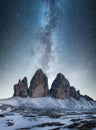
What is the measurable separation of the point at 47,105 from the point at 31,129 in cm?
14539

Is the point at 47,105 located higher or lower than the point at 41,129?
higher

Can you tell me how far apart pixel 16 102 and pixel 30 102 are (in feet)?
40.8

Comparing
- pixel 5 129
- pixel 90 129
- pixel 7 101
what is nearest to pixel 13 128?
pixel 5 129

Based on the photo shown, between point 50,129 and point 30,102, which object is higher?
point 30,102

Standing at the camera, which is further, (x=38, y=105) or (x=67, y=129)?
(x=38, y=105)

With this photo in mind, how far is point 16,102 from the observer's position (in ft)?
632

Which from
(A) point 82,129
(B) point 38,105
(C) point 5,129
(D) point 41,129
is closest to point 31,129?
(D) point 41,129

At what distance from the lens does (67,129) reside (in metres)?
47.3

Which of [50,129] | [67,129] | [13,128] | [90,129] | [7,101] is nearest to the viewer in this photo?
[90,129]

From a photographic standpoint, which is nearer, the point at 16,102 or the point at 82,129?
the point at 82,129

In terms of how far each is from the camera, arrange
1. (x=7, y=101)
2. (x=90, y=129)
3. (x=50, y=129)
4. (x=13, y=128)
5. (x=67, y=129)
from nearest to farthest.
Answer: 1. (x=90, y=129)
2. (x=67, y=129)
3. (x=50, y=129)
4. (x=13, y=128)
5. (x=7, y=101)

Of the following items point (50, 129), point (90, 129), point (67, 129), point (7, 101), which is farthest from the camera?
point (7, 101)

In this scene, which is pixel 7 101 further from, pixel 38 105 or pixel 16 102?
pixel 38 105

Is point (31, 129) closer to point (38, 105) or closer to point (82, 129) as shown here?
point (82, 129)
